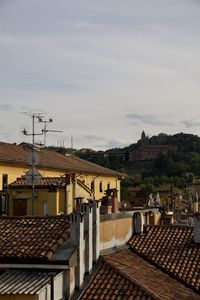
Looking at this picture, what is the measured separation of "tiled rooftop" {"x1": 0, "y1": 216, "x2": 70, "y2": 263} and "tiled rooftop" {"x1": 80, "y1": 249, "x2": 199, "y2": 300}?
120 cm

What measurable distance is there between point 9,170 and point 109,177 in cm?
1952

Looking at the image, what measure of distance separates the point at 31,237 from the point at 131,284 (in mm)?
2503

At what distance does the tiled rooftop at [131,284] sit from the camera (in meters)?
12.6

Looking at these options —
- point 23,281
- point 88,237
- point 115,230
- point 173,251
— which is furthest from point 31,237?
point 173,251

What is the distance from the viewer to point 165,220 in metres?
26.2

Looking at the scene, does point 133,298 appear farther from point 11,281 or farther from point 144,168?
point 144,168

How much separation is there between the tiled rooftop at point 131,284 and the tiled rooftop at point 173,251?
13.7 inches

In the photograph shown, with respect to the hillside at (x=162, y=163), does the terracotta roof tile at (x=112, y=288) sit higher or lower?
lower

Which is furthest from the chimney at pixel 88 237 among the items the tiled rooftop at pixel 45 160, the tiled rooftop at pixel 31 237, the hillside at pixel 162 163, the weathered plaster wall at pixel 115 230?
the hillside at pixel 162 163

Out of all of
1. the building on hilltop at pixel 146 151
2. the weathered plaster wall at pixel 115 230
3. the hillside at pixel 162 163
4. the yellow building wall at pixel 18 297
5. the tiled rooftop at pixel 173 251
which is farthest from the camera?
the building on hilltop at pixel 146 151

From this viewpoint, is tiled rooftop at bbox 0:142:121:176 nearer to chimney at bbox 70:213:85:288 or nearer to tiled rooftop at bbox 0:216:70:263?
tiled rooftop at bbox 0:216:70:263

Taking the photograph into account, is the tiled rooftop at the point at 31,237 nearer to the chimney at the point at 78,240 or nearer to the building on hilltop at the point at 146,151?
the chimney at the point at 78,240

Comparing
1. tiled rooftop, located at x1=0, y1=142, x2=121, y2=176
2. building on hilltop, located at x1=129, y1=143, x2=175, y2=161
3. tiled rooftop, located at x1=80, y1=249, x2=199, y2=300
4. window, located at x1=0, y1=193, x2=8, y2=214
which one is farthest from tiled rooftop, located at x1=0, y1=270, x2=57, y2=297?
building on hilltop, located at x1=129, y1=143, x2=175, y2=161

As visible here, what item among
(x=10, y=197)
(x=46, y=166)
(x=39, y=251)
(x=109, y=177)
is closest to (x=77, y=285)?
(x=39, y=251)
